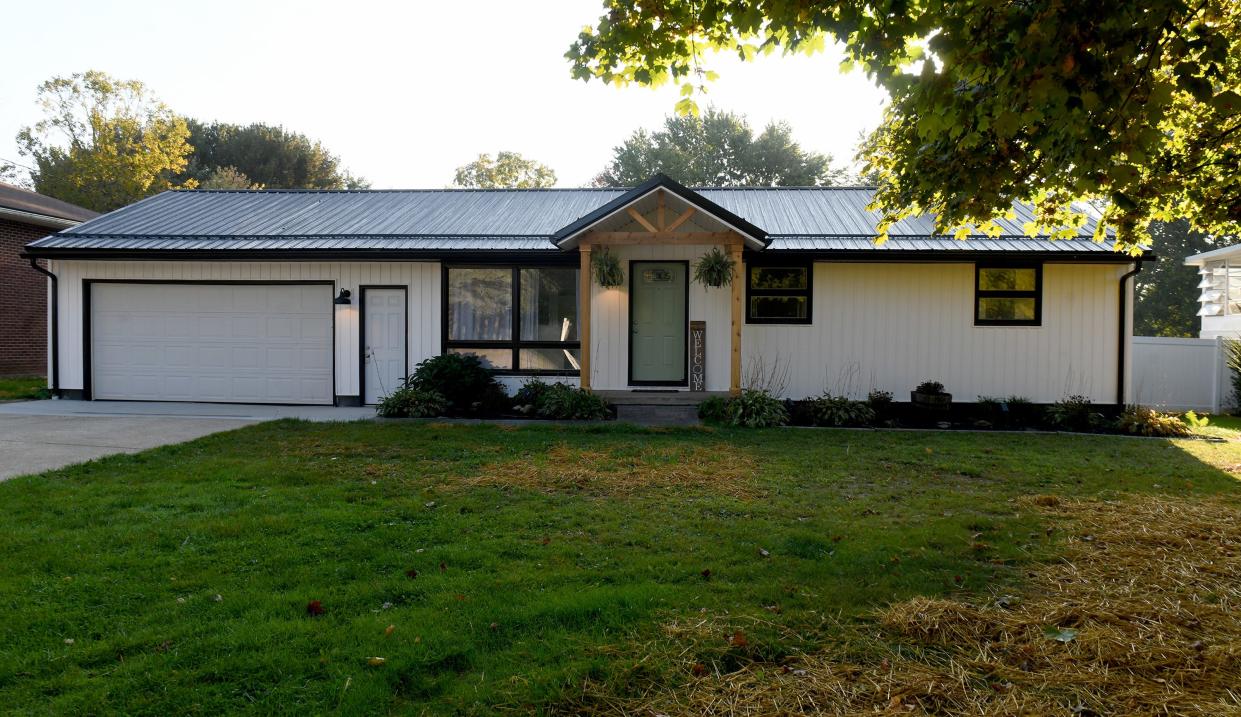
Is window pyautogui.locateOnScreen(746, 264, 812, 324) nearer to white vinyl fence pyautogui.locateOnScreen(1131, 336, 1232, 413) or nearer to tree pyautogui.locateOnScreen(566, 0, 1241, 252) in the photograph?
tree pyautogui.locateOnScreen(566, 0, 1241, 252)

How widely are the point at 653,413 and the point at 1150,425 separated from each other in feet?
22.5

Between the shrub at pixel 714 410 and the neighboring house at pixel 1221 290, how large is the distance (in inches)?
530

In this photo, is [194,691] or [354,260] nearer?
[194,691]

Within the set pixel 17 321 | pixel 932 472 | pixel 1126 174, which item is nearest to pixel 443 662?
pixel 1126 174

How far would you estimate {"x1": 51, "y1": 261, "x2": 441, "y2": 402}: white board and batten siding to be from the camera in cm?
1241

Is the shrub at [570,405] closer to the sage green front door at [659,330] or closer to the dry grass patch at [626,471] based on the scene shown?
the sage green front door at [659,330]

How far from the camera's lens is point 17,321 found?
55.1 feet

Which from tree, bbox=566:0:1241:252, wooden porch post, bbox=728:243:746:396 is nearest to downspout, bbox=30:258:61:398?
wooden porch post, bbox=728:243:746:396

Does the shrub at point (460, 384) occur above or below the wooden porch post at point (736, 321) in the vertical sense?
below

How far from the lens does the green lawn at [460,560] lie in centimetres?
294

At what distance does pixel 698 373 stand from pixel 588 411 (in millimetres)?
2053

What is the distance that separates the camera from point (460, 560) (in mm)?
4293

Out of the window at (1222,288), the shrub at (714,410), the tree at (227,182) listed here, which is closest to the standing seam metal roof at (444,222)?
the shrub at (714,410)

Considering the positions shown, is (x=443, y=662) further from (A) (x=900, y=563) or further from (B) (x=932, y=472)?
(B) (x=932, y=472)
